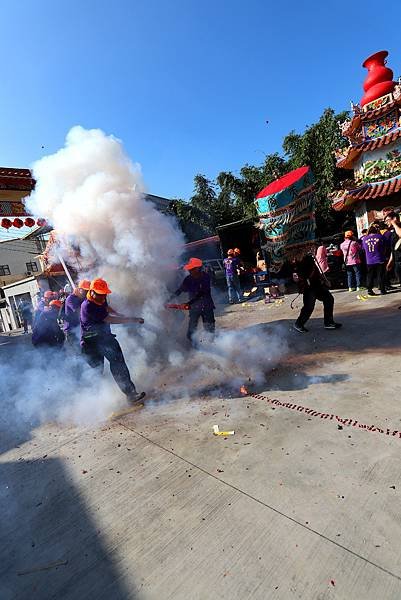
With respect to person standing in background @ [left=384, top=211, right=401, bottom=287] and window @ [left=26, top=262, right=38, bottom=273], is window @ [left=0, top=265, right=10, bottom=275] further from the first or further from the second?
person standing in background @ [left=384, top=211, right=401, bottom=287]

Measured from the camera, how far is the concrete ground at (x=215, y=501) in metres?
1.66

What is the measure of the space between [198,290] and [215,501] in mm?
3631

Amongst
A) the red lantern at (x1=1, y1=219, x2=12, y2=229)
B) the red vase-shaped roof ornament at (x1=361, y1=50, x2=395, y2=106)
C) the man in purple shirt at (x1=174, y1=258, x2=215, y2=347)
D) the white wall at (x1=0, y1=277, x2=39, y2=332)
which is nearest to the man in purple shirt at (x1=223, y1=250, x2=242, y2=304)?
the man in purple shirt at (x1=174, y1=258, x2=215, y2=347)

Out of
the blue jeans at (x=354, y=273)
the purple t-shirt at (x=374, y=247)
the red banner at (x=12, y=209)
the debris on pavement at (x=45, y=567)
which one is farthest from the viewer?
the blue jeans at (x=354, y=273)

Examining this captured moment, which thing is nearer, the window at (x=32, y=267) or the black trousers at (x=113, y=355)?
the black trousers at (x=113, y=355)

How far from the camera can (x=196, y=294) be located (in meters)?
5.49

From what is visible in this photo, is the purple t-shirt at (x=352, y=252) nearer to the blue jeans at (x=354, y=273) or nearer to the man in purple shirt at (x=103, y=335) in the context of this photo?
the blue jeans at (x=354, y=273)

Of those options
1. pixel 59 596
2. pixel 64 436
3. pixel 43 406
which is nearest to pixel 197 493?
pixel 59 596

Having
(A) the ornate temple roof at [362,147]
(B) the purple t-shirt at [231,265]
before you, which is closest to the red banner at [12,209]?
(B) the purple t-shirt at [231,265]

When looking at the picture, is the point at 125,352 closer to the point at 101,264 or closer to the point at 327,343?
the point at 101,264

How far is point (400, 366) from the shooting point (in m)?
3.78

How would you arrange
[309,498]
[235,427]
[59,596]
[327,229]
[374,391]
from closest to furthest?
[59,596] < [309,498] < [235,427] < [374,391] < [327,229]

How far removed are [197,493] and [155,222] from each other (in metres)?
4.10

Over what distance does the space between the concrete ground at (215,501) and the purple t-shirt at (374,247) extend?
4360 millimetres
